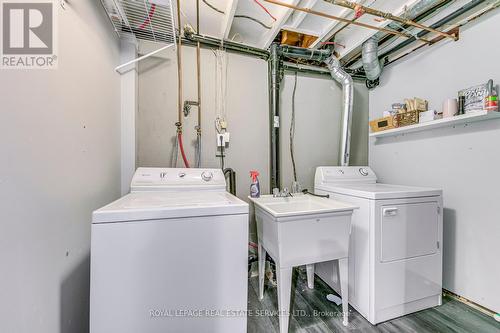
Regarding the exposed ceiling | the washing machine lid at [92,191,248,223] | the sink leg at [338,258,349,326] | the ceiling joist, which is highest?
the exposed ceiling

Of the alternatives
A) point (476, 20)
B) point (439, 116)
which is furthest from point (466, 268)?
→ point (476, 20)

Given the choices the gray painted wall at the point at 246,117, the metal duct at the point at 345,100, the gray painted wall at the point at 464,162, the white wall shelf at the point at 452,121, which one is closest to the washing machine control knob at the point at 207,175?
the gray painted wall at the point at 246,117

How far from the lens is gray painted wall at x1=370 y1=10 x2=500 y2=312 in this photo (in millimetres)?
1469

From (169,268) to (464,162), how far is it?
7.50 ft

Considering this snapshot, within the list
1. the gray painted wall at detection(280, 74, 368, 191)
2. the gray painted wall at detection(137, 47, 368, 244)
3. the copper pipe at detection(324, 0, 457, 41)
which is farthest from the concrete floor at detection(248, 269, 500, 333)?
the copper pipe at detection(324, 0, 457, 41)

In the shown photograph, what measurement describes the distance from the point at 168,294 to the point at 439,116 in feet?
7.88

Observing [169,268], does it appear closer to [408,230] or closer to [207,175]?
[207,175]

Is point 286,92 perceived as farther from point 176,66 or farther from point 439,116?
point 439,116

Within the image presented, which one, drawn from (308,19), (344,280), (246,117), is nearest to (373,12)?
(308,19)

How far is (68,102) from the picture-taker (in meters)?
0.93

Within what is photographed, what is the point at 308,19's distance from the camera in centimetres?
177

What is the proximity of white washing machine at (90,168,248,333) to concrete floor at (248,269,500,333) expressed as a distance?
1.74ft

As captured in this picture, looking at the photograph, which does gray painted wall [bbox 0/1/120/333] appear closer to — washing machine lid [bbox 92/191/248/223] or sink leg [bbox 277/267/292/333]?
washing machine lid [bbox 92/191/248/223]

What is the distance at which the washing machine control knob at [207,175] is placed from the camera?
5.12ft
